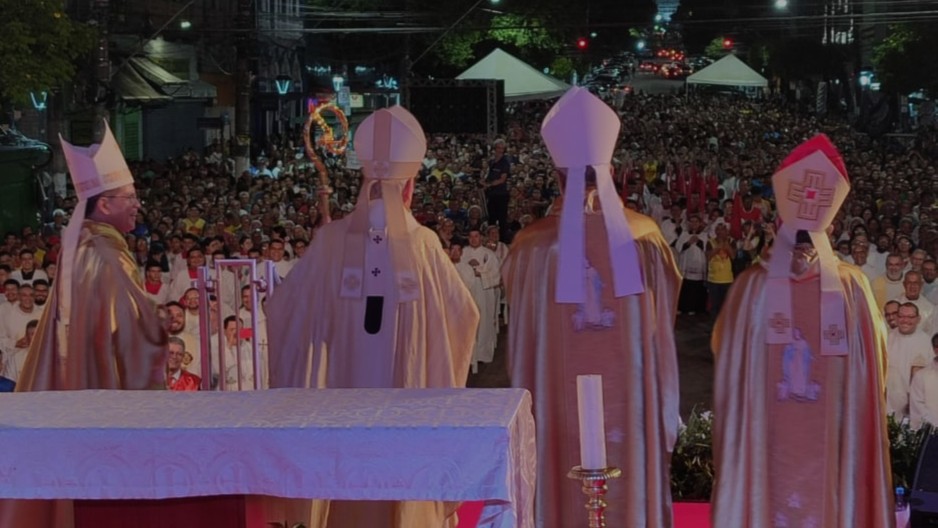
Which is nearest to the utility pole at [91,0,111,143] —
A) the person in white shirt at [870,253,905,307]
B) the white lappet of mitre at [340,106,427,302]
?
the person in white shirt at [870,253,905,307]

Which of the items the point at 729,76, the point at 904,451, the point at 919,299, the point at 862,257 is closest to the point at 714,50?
the point at 729,76

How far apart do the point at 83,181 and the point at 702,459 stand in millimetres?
4022

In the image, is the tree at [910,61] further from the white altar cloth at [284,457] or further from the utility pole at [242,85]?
the white altar cloth at [284,457]

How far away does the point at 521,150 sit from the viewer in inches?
1561

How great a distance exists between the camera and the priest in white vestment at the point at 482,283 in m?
16.4

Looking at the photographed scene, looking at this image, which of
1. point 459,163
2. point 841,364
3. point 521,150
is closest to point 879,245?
point 841,364

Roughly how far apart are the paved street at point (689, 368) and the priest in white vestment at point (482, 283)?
0.77ft

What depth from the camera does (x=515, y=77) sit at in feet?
96.9

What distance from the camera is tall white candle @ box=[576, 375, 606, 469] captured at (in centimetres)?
407

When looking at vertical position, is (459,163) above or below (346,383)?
above

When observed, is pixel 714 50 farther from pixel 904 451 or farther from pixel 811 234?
pixel 811 234

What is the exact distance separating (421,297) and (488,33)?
42298 millimetres

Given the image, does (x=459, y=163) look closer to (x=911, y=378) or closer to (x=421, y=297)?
(x=911, y=378)

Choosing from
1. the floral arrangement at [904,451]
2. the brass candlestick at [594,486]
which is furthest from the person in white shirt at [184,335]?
the brass candlestick at [594,486]
